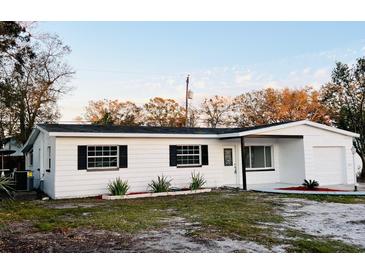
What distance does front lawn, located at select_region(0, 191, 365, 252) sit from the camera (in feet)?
16.5

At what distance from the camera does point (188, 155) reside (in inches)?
549

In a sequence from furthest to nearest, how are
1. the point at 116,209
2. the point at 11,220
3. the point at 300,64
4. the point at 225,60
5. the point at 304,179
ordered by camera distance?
the point at 300,64 < the point at 225,60 < the point at 304,179 < the point at 116,209 < the point at 11,220

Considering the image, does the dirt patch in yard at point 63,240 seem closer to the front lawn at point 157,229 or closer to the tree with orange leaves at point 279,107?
the front lawn at point 157,229

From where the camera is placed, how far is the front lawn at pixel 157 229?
5039mm

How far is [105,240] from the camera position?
546 cm

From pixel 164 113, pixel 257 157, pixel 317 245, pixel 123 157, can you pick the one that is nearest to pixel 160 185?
pixel 123 157

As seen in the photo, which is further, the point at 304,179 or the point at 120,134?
the point at 304,179

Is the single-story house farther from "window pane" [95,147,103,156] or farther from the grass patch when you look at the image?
the grass patch

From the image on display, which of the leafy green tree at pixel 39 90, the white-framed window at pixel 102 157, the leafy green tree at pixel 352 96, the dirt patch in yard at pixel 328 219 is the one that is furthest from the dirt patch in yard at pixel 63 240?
the leafy green tree at pixel 352 96

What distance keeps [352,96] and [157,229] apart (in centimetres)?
1803
